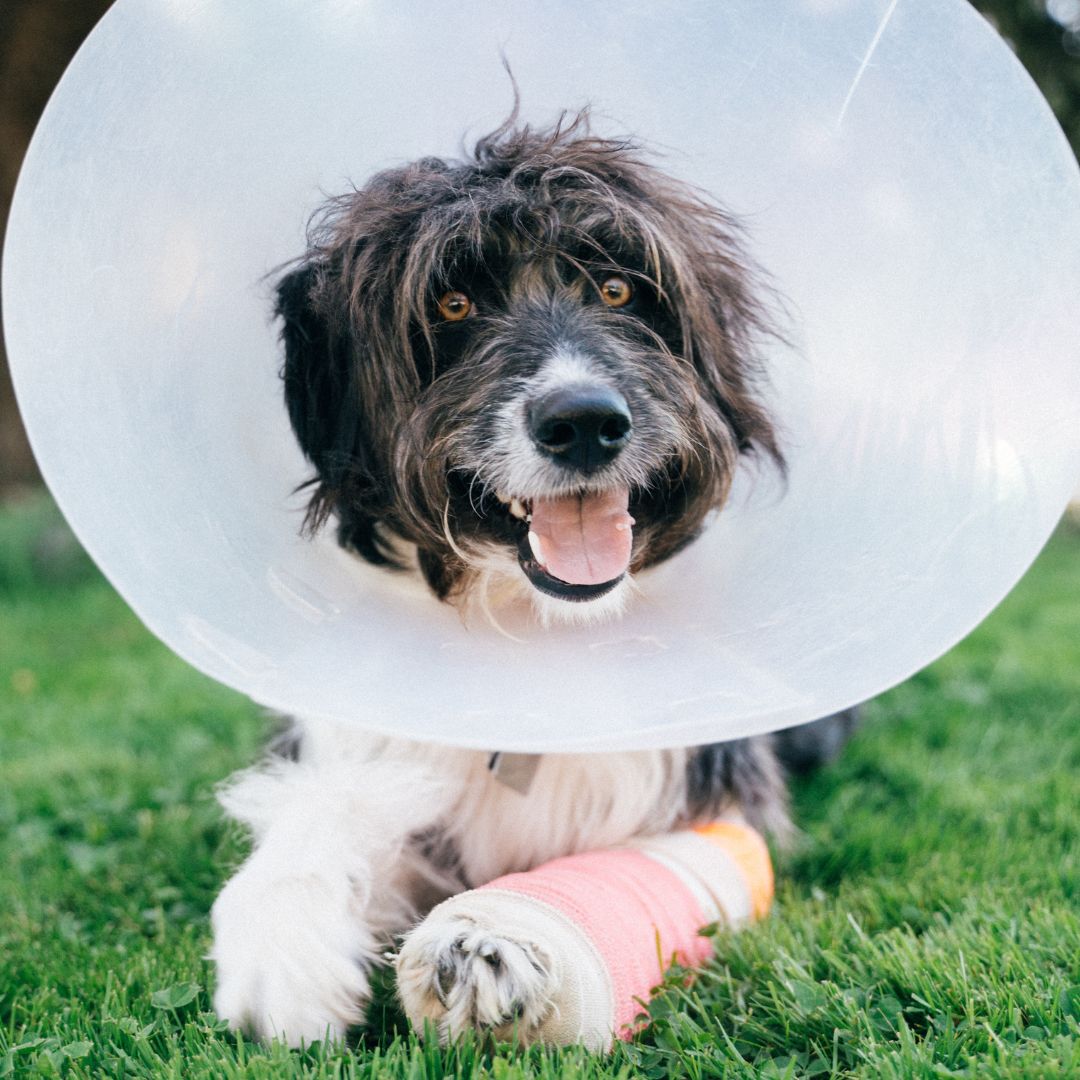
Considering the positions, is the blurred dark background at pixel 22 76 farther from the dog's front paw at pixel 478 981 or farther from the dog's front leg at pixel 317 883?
the dog's front paw at pixel 478 981

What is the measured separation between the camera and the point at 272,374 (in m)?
2.54

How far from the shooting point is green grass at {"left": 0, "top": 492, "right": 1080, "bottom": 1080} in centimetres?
195

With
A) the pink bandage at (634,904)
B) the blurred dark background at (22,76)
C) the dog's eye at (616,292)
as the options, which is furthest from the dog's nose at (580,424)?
the blurred dark background at (22,76)

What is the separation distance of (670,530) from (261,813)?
3.40ft

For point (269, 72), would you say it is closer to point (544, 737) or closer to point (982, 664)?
point (544, 737)

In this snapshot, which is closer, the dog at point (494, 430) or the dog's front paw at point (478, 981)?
the dog's front paw at point (478, 981)

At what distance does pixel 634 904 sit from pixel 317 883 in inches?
23.1

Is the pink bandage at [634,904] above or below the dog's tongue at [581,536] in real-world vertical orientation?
below

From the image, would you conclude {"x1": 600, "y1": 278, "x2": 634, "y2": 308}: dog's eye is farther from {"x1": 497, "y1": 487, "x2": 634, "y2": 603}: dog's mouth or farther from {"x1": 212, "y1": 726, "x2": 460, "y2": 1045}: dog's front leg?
{"x1": 212, "y1": 726, "x2": 460, "y2": 1045}: dog's front leg

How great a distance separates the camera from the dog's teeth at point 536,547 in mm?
2459

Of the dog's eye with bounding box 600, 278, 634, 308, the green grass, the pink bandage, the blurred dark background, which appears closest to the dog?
the dog's eye with bounding box 600, 278, 634, 308

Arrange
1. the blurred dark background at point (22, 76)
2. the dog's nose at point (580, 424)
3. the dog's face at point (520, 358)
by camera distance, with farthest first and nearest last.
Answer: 1. the blurred dark background at point (22, 76)
2. the dog's face at point (520, 358)
3. the dog's nose at point (580, 424)

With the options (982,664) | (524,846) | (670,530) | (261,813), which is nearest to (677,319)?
(670,530)

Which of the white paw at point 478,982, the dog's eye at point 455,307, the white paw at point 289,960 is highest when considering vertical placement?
the dog's eye at point 455,307
